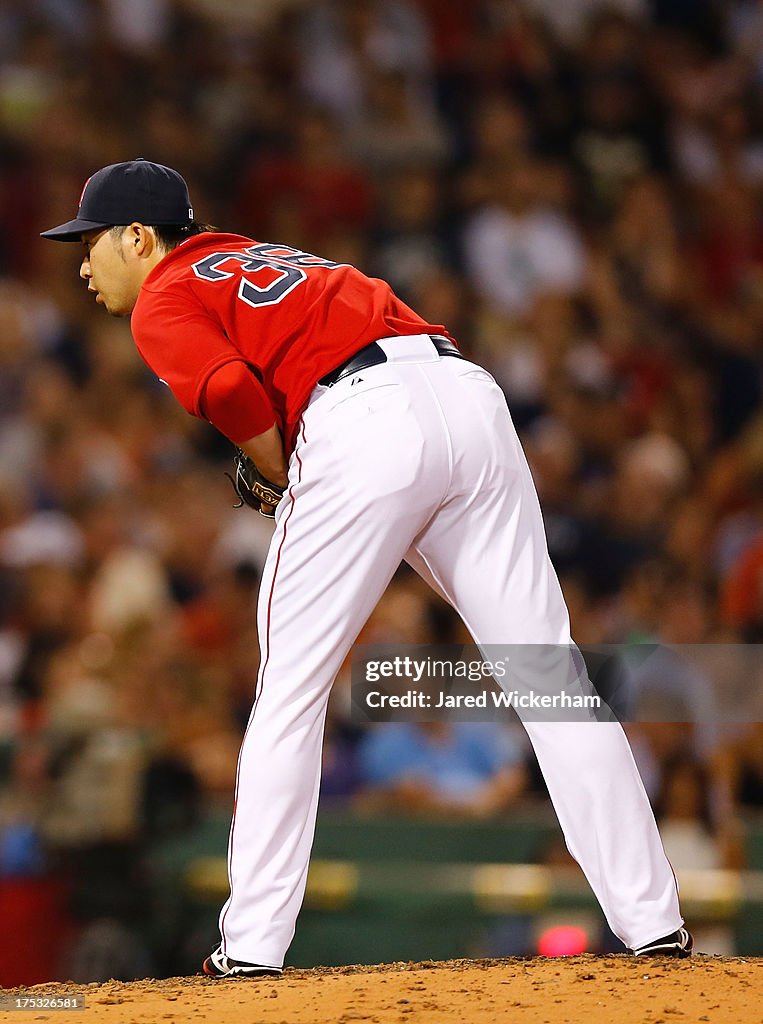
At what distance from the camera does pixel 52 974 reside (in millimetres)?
5133

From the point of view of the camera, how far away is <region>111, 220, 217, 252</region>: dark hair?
122 inches

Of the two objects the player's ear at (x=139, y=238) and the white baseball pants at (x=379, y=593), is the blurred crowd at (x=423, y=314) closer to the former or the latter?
the white baseball pants at (x=379, y=593)

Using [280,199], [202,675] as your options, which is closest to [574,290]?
[280,199]

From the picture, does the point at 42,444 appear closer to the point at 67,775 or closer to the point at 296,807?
the point at 67,775

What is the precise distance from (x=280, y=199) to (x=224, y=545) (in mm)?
2226

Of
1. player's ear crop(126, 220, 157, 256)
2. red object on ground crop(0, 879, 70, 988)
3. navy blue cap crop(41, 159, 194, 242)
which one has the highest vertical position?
navy blue cap crop(41, 159, 194, 242)

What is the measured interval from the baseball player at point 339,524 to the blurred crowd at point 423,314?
247cm

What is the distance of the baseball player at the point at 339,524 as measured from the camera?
113 inches
